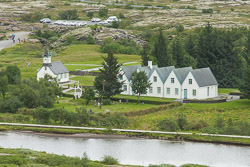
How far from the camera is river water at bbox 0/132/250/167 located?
56125mm

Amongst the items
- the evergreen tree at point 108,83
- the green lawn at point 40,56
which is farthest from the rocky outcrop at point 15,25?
the evergreen tree at point 108,83

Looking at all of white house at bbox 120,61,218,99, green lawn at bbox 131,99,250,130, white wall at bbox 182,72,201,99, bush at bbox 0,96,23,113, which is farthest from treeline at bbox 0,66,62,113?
white wall at bbox 182,72,201,99

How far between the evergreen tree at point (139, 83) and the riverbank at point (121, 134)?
16783 millimetres

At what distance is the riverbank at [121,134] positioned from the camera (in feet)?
204

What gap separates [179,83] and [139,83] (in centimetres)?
578

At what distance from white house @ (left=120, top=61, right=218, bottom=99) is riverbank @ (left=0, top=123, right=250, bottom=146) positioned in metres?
19.6

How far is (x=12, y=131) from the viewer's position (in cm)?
6888

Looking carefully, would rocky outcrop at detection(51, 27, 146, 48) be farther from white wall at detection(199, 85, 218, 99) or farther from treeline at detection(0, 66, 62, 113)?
white wall at detection(199, 85, 218, 99)

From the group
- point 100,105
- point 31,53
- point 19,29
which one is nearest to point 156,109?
point 100,105

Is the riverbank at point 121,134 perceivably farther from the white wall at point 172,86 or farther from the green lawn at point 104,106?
the white wall at point 172,86

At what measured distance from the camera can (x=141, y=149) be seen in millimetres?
60562

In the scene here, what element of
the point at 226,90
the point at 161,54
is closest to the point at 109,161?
the point at 226,90

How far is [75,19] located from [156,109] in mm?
114008

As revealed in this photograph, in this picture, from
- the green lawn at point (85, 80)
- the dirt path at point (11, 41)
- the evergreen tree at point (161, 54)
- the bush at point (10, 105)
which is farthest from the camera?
the dirt path at point (11, 41)
